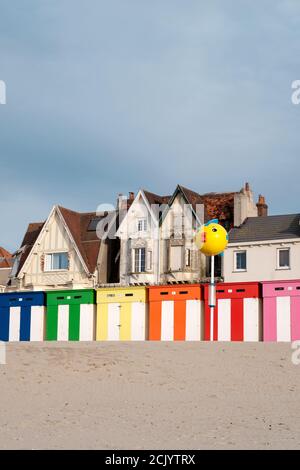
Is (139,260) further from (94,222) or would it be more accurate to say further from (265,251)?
(265,251)

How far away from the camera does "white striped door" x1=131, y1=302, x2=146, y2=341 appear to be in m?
34.0

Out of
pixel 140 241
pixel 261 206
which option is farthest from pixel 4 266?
pixel 261 206

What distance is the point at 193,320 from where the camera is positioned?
33.3 metres

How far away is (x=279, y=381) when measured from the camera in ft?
64.4

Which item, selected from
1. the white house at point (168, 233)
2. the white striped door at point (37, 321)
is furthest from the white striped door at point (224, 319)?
the white house at point (168, 233)

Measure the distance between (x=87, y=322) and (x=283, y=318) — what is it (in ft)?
26.7

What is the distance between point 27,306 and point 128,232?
59.2ft

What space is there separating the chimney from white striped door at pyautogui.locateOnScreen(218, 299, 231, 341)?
21.3m

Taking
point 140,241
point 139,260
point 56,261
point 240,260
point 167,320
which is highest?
point 140,241

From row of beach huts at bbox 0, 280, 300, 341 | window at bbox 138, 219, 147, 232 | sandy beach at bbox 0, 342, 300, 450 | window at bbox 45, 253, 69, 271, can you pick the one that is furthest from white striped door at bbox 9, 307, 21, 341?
window at bbox 45, 253, 69, 271

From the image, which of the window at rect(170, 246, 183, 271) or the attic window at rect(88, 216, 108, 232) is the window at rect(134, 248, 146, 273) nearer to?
the window at rect(170, 246, 183, 271)

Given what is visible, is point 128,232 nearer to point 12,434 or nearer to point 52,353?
point 52,353

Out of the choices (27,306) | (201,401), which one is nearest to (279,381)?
(201,401)

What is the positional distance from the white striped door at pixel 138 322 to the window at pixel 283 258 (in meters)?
15.3
